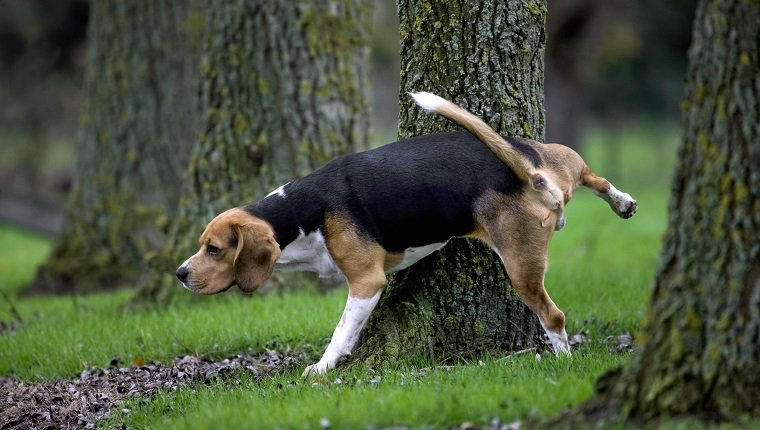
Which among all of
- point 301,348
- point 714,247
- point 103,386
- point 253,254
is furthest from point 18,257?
point 714,247

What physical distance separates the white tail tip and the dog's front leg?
127cm

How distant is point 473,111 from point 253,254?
72.1 inches

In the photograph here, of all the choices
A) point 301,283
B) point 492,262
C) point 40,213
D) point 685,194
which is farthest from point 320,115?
point 40,213

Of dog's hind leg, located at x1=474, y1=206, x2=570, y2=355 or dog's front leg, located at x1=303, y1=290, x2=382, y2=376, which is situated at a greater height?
dog's hind leg, located at x1=474, y1=206, x2=570, y2=355

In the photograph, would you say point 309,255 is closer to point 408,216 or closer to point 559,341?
point 408,216

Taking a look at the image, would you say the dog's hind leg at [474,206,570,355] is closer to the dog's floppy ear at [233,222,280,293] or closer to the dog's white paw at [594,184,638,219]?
the dog's white paw at [594,184,638,219]

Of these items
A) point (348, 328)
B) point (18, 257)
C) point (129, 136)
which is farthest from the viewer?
point (18, 257)

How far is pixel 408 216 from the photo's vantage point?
645cm

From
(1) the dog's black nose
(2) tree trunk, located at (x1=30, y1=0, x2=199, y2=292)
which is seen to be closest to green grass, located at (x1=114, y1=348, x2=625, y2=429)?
(1) the dog's black nose

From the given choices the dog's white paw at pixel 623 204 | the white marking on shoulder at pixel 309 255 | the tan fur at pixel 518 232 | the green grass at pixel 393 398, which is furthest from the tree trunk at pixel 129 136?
the dog's white paw at pixel 623 204

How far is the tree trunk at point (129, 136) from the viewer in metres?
13.2

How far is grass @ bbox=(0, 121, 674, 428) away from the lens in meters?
5.23

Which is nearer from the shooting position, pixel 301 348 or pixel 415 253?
pixel 415 253

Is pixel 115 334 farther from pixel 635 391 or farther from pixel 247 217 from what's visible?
pixel 635 391
